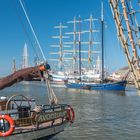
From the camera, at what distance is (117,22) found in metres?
10.9

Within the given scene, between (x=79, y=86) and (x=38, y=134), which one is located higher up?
(x=79, y=86)

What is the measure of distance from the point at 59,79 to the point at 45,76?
144 metres

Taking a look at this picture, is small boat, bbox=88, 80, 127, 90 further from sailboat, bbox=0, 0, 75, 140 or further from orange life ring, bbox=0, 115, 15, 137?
orange life ring, bbox=0, 115, 15, 137

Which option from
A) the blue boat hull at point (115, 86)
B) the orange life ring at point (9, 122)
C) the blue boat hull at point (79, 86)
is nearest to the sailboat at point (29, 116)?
the orange life ring at point (9, 122)

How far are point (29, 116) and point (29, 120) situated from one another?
0.72 m

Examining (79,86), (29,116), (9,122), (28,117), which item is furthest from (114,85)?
(9,122)

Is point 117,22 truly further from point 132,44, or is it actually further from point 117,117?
point 117,117

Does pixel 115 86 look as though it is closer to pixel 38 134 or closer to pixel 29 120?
pixel 38 134

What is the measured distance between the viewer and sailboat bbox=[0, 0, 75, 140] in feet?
60.5

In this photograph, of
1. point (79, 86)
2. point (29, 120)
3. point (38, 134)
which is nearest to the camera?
point (29, 120)

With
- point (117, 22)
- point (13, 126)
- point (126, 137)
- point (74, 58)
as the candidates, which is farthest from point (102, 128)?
point (74, 58)

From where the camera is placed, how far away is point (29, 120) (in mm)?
19344

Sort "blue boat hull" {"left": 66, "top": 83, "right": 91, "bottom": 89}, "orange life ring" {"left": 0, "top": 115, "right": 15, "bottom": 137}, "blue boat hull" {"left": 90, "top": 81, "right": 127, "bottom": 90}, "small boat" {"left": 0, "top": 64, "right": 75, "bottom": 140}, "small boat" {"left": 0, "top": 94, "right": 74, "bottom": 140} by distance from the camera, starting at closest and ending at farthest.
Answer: "orange life ring" {"left": 0, "top": 115, "right": 15, "bottom": 137} < "small boat" {"left": 0, "top": 94, "right": 74, "bottom": 140} < "small boat" {"left": 0, "top": 64, "right": 75, "bottom": 140} < "blue boat hull" {"left": 90, "top": 81, "right": 127, "bottom": 90} < "blue boat hull" {"left": 66, "top": 83, "right": 91, "bottom": 89}

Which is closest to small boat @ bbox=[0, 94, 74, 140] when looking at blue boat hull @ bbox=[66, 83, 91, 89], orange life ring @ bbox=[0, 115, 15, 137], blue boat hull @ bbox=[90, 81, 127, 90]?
orange life ring @ bbox=[0, 115, 15, 137]
